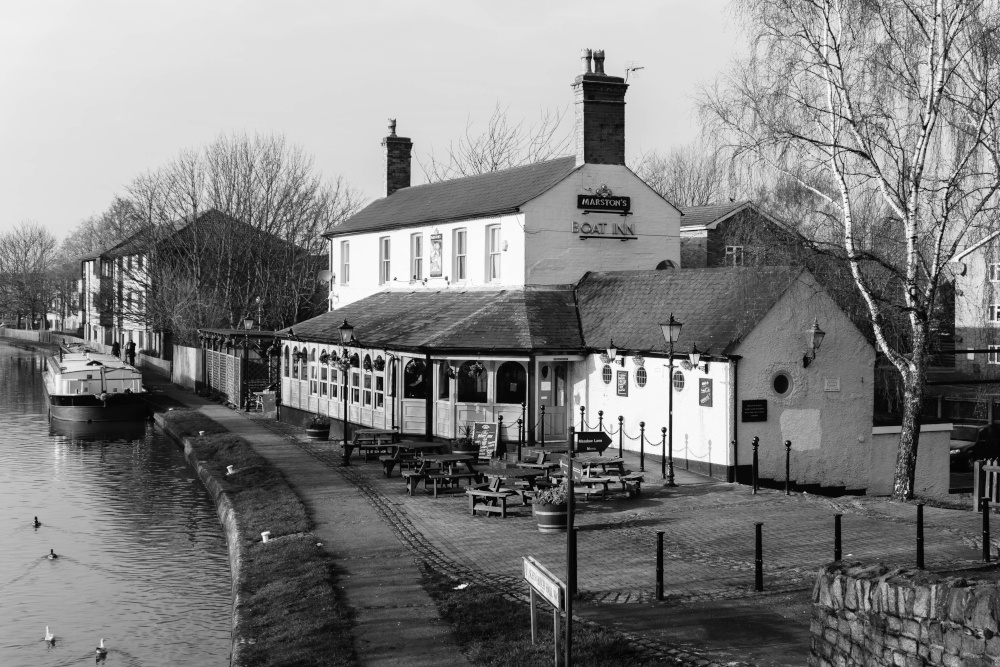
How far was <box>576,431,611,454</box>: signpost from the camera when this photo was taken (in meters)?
22.1

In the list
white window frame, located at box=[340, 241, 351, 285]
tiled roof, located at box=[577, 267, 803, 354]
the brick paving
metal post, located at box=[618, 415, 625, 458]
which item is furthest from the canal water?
white window frame, located at box=[340, 241, 351, 285]

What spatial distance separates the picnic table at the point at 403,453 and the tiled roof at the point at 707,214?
2542 cm

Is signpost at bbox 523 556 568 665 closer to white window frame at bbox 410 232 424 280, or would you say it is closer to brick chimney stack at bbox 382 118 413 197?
white window frame at bbox 410 232 424 280

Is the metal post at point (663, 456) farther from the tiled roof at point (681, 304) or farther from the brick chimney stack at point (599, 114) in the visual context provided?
the brick chimney stack at point (599, 114)

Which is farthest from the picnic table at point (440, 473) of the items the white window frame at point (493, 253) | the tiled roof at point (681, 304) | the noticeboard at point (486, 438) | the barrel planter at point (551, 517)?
the white window frame at point (493, 253)

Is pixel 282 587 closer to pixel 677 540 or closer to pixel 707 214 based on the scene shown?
pixel 677 540

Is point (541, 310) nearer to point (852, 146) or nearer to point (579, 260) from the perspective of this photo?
point (579, 260)

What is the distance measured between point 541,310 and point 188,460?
416 inches

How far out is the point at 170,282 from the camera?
55.3 m

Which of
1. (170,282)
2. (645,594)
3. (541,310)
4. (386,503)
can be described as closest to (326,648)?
(645,594)

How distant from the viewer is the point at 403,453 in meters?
23.6

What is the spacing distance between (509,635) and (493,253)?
791 inches

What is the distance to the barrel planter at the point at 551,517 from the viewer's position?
17062 millimetres

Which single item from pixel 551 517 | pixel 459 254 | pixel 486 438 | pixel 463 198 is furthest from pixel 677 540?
pixel 463 198
